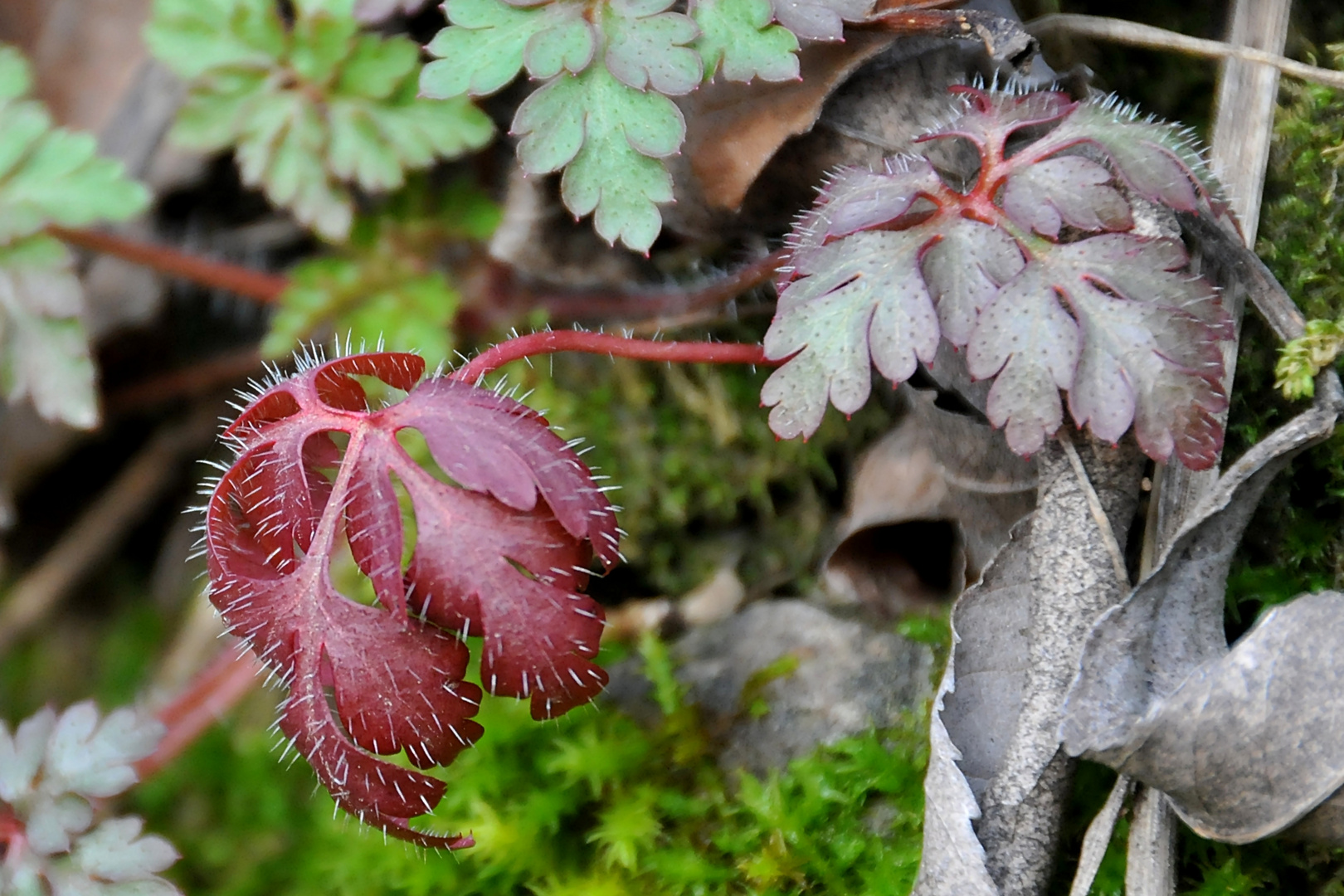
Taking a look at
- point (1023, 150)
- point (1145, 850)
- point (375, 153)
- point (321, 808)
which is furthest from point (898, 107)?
point (321, 808)

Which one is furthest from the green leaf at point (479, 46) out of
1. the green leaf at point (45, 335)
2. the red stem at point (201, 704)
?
the red stem at point (201, 704)

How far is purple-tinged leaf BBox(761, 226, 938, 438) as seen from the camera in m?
1.41

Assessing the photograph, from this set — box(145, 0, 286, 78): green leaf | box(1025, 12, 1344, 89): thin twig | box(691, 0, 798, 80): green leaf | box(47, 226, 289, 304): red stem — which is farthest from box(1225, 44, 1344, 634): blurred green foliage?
box(47, 226, 289, 304): red stem

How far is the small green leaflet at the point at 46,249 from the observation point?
214 centimetres

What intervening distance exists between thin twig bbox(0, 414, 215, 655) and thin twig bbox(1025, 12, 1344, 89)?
8.17 ft

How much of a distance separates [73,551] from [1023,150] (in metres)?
2.85

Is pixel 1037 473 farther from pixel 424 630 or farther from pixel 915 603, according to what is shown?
pixel 424 630

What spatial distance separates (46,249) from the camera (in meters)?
2.15

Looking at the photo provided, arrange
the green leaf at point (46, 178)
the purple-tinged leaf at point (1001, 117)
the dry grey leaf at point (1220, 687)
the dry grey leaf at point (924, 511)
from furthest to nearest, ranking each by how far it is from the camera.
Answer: the green leaf at point (46, 178) → the dry grey leaf at point (924, 511) → the purple-tinged leaf at point (1001, 117) → the dry grey leaf at point (1220, 687)

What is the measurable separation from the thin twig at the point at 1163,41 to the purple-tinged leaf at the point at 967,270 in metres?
0.62

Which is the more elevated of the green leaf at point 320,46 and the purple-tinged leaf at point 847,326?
the green leaf at point 320,46

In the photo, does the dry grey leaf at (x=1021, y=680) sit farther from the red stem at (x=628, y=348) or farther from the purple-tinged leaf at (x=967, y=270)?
the red stem at (x=628, y=348)

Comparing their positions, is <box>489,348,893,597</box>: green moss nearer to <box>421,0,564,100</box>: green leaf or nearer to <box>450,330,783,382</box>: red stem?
<box>450,330,783,382</box>: red stem

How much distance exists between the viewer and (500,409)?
4.60 ft
